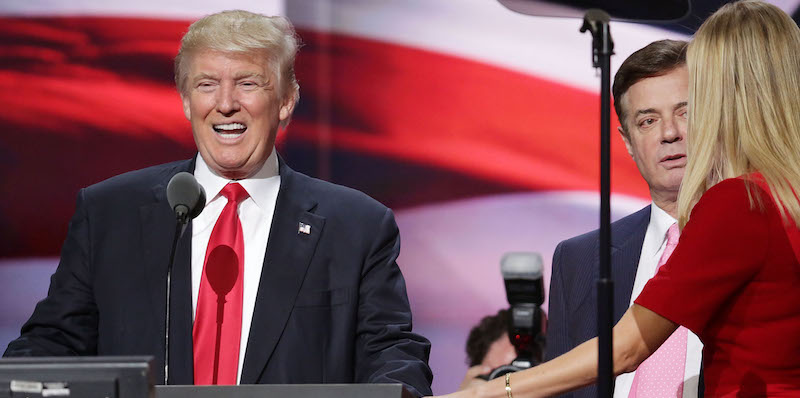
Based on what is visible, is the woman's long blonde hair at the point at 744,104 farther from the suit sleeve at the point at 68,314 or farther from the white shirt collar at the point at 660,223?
the suit sleeve at the point at 68,314

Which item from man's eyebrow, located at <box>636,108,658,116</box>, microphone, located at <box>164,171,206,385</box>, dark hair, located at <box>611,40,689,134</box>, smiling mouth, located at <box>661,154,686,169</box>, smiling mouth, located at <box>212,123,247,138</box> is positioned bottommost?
microphone, located at <box>164,171,206,385</box>

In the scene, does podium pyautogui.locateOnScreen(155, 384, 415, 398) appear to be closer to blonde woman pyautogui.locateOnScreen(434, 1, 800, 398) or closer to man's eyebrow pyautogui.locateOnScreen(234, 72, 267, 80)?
blonde woman pyautogui.locateOnScreen(434, 1, 800, 398)

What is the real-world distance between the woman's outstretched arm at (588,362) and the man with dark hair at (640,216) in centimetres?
57

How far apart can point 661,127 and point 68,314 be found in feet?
5.03

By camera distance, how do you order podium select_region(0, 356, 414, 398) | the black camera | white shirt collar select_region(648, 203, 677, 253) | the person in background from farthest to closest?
the person in background
the black camera
white shirt collar select_region(648, 203, 677, 253)
podium select_region(0, 356, 414, 398)

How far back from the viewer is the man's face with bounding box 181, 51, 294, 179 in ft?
8.39

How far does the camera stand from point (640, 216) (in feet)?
9.25

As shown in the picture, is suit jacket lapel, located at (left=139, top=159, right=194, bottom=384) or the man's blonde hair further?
the man's blonde hair

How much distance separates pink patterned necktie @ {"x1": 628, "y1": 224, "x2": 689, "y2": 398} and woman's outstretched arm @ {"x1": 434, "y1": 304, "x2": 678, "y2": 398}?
0.50m

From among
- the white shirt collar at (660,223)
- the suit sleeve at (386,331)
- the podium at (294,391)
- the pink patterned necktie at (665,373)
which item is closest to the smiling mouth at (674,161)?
the white shirt collar at (660,223)

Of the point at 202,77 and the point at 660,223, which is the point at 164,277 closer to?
the point at 202,77

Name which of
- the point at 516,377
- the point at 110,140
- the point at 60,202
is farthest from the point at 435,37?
the point at 516,377

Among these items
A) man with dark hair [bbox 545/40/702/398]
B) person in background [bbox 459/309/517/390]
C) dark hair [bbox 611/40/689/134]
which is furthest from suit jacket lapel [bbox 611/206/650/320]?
person in background [bbox 459/309/517/390]

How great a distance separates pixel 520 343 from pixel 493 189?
1.09 meters
